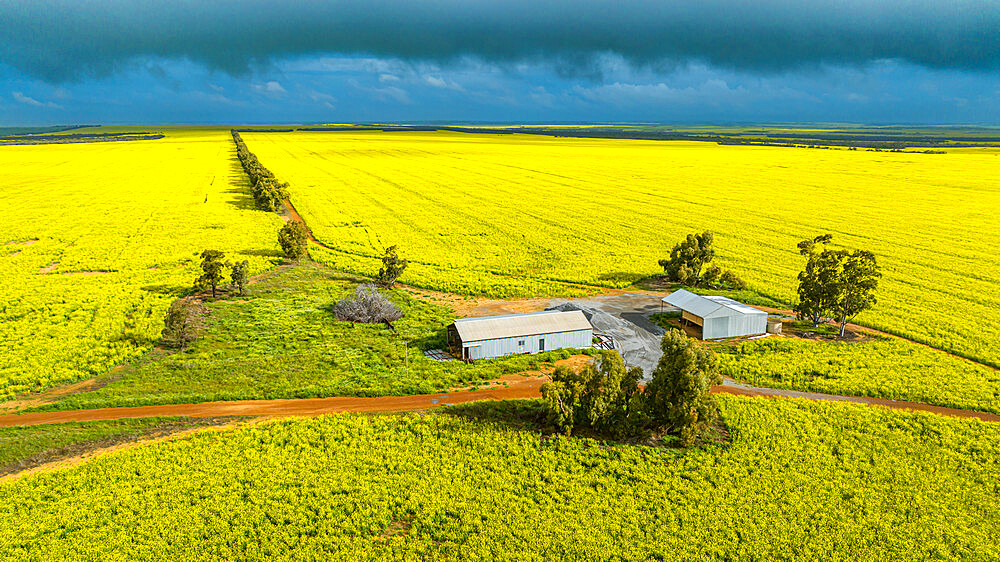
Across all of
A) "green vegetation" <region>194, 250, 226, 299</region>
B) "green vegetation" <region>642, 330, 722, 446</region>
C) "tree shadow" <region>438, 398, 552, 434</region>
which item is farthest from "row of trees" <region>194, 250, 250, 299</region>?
"green vegetation" <region>642, 330, 722, 446</region>

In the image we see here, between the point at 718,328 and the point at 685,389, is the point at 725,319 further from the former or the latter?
the point at 685,389

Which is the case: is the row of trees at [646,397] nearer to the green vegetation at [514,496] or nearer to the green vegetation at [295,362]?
the green vegetation at [514,496]

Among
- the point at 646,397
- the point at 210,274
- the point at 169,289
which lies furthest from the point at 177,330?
the point at 646,397

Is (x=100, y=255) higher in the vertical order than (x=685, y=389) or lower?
higher

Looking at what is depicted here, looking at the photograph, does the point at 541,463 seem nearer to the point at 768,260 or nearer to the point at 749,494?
the point at 749,494

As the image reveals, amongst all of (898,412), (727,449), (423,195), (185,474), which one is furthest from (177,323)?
(423,195)

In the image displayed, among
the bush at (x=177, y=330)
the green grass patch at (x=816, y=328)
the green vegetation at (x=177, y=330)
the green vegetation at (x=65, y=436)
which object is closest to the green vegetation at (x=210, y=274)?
the green vegetation at (x=177, y=330)
